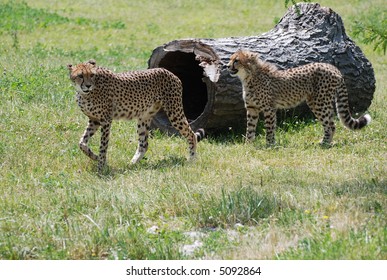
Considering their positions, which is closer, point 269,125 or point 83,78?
point 83,78

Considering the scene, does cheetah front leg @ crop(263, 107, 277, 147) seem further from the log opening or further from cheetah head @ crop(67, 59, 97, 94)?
cheetah head @ crop(67, 59, 97, 94)

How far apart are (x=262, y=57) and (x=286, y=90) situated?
69 centimetres

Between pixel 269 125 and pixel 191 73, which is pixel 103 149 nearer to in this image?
pixel 269 125

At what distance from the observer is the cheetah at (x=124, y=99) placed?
7969 mm

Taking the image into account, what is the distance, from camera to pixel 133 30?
1909 centimetres

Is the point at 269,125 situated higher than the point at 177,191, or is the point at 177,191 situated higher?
the point at 177,191

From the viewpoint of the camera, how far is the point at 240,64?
913cm

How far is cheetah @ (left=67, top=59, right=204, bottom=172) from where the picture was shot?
797cm

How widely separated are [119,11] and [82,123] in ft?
41.7

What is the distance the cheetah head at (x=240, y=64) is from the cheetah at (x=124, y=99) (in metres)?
0.82

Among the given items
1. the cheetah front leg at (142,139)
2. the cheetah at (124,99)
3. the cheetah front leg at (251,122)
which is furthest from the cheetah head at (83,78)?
the cheetah front leg at (251,122)

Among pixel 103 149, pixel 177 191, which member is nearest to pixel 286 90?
pixel 103 149
